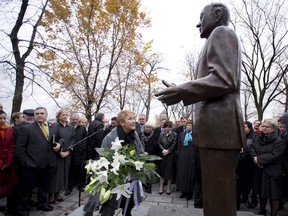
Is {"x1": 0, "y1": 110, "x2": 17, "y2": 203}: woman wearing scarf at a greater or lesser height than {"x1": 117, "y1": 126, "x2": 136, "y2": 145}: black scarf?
lesser

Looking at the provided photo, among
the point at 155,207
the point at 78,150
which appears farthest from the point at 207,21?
the point at 78,150

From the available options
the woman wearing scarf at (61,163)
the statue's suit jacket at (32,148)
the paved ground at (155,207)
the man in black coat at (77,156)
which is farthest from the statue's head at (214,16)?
the man in black coat at (77,156)

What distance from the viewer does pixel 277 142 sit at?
517 cm

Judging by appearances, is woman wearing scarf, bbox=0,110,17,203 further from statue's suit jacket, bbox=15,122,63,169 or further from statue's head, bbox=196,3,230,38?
statue's head, bbox=196,3,230,38

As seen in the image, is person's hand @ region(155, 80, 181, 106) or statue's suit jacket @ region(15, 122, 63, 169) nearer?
person's hand @ region(155, 80, 181, 106)

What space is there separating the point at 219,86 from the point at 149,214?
209cm

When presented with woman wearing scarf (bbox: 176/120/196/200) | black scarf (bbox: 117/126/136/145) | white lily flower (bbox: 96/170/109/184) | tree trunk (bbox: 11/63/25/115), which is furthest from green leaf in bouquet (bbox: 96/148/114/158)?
tree trunk (bbox: 11/63/25/115)

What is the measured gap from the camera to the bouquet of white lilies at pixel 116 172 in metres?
3.01

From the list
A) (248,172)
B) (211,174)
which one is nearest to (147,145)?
(248,172)

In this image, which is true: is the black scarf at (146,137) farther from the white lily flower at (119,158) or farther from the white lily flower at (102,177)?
the white lily flower at (102,177)

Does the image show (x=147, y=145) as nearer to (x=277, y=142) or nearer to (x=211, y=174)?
(x=277, y=142)

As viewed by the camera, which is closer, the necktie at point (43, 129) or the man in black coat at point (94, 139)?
the necktie at point (43, 129)

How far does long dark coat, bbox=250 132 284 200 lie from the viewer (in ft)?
16.4

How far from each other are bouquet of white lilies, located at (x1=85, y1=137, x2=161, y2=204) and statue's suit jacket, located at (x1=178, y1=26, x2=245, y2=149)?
3.83ft
